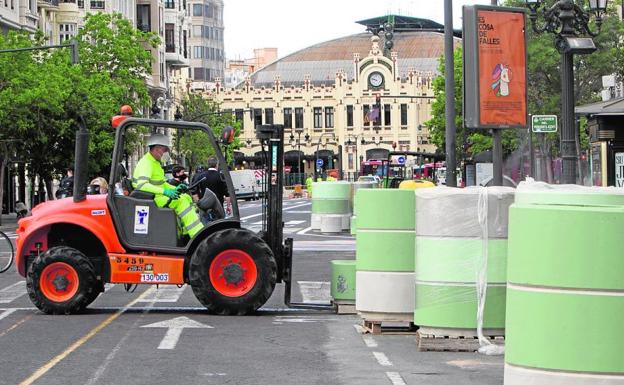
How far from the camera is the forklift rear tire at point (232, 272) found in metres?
17.6

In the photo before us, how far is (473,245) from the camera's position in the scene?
1378cm

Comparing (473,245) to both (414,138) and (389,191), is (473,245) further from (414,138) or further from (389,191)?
(414,138)

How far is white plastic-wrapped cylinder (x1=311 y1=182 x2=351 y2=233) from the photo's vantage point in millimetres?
46438

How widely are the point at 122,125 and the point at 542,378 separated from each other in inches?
427

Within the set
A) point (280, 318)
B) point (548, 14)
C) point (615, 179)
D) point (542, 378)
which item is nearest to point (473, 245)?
point (280, 318)

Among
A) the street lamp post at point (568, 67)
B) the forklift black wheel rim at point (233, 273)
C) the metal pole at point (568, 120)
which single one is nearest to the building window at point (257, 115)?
the street lamp post at point (568, 67)

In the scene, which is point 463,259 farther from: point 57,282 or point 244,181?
point 244,181

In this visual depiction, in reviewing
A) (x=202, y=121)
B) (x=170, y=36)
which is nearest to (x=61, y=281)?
(x=170, y=36)

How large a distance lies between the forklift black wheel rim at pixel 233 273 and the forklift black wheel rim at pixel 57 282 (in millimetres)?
1671

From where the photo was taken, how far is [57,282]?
17.8 m

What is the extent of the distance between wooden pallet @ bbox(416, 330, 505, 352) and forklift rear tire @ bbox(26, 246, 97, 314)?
17.1 ft

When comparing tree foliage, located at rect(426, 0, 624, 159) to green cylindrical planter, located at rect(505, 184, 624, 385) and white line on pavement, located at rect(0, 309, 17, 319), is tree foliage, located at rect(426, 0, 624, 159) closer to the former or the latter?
white line on pavement, located at rect(0, 309, 17, 319)

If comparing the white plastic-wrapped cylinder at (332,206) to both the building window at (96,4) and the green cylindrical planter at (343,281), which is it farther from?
the building window at (96,4)

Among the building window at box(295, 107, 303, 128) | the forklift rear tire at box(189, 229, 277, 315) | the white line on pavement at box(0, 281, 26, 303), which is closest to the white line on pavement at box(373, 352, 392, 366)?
the forklift rear tire at box(189, 229, 277, 315)
